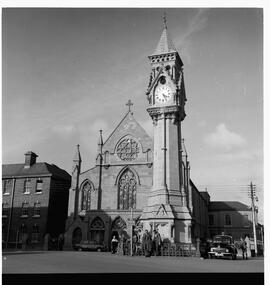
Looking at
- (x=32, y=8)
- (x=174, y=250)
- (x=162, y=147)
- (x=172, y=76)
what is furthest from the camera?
(x=172, y=76)

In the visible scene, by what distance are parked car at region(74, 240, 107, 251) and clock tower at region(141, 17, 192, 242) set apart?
888 centimetres

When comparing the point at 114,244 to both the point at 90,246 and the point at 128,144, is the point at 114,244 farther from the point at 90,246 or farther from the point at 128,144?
the point at 128,144

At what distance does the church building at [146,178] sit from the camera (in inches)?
1235

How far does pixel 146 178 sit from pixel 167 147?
31.5ft

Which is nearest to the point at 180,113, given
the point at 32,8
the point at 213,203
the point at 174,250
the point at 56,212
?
the point at 174,250

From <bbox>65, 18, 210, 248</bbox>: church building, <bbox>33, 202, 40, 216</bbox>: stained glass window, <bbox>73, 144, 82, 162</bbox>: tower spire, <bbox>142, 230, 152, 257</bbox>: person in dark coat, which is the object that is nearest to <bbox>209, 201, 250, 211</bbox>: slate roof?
<bbox>65, 18, 210, 248</bbox>: church building

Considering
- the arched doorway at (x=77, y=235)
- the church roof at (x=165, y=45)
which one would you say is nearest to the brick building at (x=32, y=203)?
the arched doorway at (x=77, y=235)

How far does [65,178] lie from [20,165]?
6.40 m

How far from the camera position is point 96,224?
A: 41969 millimetres

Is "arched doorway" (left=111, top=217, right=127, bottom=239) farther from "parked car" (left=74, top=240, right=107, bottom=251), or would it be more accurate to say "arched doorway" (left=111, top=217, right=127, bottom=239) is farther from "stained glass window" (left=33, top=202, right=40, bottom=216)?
"stained glass window" (left=33, top=202, right=40, bottom=216)

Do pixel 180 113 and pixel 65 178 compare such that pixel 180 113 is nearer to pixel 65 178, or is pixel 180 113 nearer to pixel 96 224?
pixel 96 224

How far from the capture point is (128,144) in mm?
44500

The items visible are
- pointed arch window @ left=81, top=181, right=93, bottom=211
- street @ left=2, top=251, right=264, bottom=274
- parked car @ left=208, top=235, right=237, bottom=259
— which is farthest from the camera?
pointed arch window @ left=81, top=181, right=93, bottom=211

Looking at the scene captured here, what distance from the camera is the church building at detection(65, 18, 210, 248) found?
31375 mm
